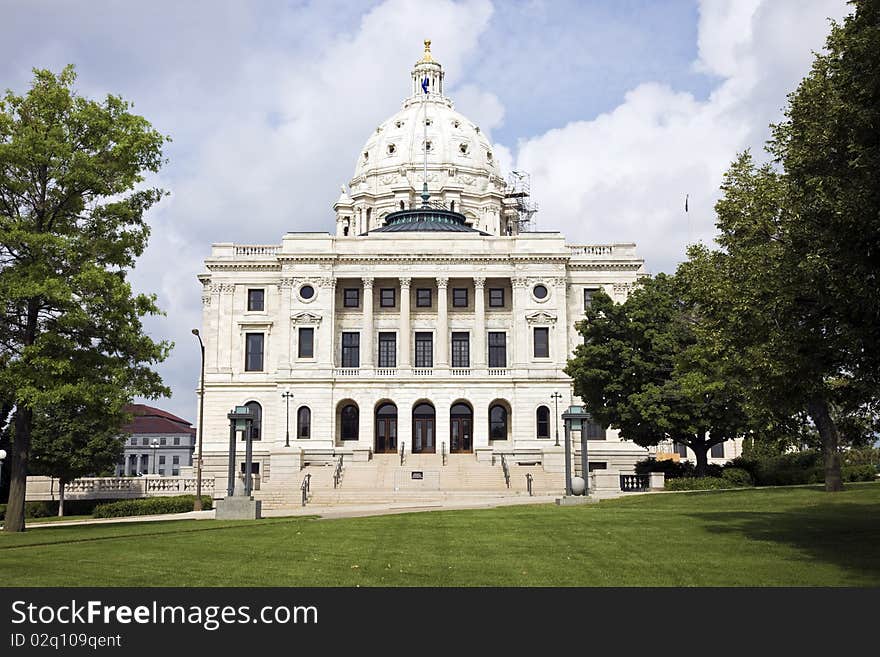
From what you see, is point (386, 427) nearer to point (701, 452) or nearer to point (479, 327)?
point (479, 327)

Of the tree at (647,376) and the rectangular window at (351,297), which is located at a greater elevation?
the rectangular window at (351,297)

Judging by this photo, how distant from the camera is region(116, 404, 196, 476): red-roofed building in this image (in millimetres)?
143250

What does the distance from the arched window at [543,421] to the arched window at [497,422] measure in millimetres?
3310

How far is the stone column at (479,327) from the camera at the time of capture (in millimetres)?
77625

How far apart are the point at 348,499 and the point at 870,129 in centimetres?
3863

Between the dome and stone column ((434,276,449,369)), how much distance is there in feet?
102

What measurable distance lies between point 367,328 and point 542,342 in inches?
571

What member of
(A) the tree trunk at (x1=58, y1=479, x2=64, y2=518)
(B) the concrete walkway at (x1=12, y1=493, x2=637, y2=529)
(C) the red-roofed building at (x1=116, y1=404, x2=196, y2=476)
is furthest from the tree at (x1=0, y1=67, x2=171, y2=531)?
(C) the red-roofed building at (x1=116, y1=404, x2=196, y2=476)

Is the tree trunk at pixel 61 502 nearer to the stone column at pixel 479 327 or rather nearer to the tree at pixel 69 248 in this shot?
the tree at pixel 69 248

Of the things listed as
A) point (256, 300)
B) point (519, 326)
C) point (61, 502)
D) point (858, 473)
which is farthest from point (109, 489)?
point (858, 473)

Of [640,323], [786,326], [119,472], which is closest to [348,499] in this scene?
[640,323]

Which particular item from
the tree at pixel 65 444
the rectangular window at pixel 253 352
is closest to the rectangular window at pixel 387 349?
the rectangular window at pixel 253 352

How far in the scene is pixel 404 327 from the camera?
3059 inches
